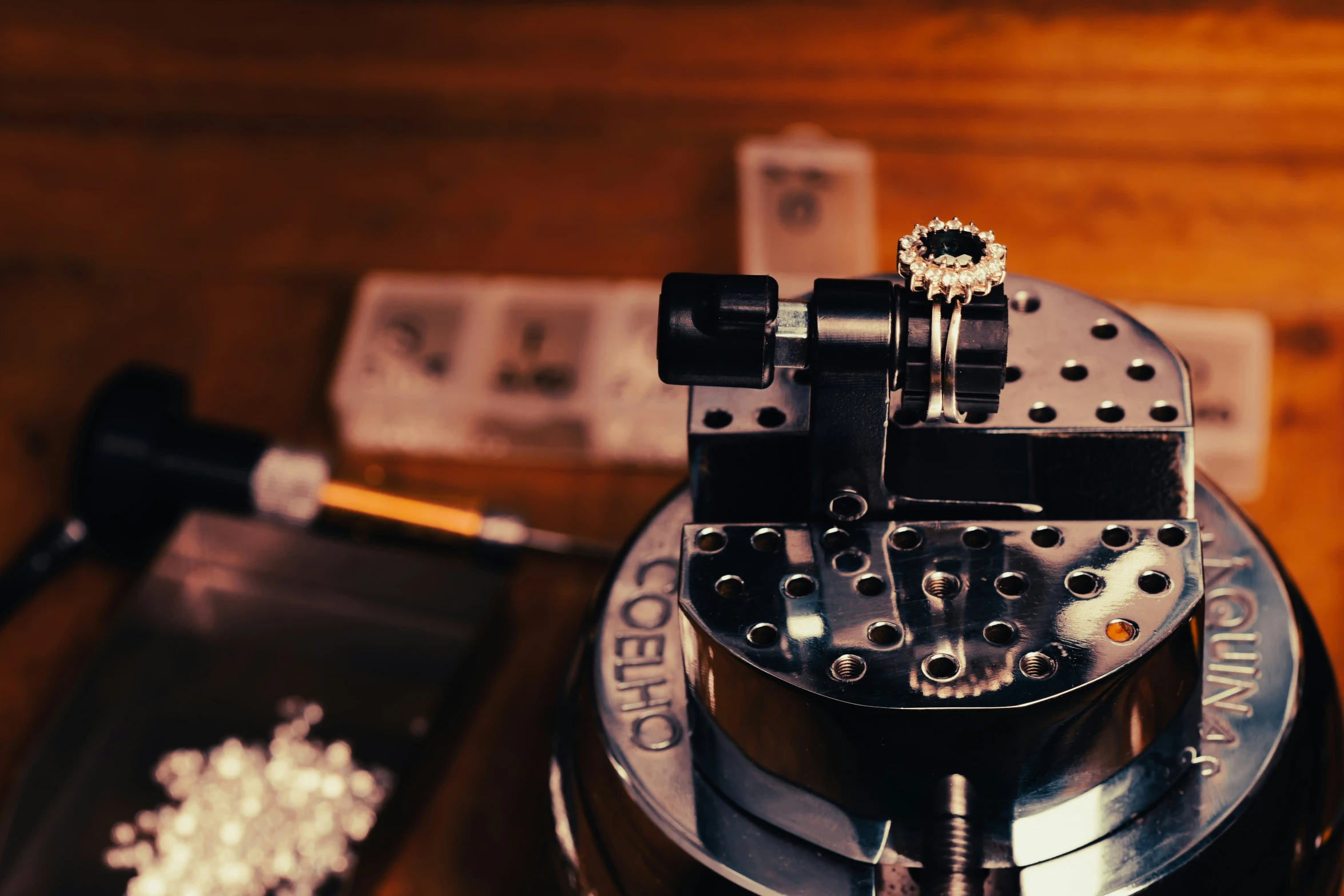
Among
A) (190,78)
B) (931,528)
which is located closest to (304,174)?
(190,78)

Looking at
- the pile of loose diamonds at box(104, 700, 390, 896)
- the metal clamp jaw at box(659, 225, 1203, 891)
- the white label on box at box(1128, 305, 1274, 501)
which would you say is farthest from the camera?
the white label on box at box(1128, 305, 1274, 501)

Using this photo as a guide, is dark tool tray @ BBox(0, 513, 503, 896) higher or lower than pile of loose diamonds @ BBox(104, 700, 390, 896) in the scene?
higher

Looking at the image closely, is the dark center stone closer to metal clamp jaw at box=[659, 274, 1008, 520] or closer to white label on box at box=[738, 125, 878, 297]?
metal clamp jaw at box=[659, 274, 1008, 520]

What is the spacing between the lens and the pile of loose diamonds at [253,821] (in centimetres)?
63

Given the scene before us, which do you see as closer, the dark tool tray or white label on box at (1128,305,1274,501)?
the dark tool tray

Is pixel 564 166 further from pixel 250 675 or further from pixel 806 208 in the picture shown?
pixel 250 675

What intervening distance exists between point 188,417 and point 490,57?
432 millimetres

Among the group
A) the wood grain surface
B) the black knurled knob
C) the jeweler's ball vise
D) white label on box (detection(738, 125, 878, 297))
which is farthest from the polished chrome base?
white label on box (detection(738, 125, 878, 297))

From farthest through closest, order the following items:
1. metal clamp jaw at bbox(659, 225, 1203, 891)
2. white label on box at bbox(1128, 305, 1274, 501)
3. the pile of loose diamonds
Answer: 1. white label on box at bbox(1128, 305, 1274, 501)
2. the pile of loose diamonds
3. metal clamp jaw at bbox(659, 225, 1203, 891)

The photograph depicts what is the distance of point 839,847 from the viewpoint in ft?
1.39

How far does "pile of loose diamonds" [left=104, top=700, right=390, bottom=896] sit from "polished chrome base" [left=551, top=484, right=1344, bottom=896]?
7.3 inches

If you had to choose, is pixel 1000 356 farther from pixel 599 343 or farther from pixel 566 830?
pixel 599 343

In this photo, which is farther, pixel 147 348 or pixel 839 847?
pixel 147 348

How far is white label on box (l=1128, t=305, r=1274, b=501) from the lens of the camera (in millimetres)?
788
